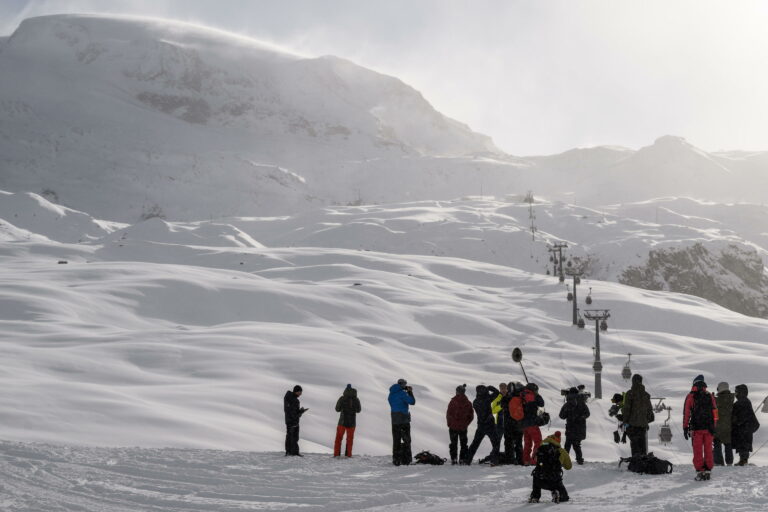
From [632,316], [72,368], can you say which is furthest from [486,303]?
[72,368]

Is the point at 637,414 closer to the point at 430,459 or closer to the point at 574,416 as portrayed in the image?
the point at 574,416

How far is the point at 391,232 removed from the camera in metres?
119

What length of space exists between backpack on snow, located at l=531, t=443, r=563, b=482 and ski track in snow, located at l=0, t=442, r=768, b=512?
1.30ft

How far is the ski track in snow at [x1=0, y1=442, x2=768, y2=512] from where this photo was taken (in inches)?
392

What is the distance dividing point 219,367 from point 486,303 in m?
36.0

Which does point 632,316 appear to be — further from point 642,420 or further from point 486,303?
point 642,420

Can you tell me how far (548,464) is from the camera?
10.2 meters

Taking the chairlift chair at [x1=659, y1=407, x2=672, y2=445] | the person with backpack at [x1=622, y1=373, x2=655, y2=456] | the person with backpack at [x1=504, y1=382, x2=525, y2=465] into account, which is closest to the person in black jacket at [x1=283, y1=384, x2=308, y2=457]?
the person with backpack at [x1=504, y1=382, x2=525, y2=465]

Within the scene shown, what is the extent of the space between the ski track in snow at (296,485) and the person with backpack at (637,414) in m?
0.68

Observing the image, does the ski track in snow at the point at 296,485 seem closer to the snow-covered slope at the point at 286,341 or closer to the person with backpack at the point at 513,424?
the person with backpack at the point at 513,424

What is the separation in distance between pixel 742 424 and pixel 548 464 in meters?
5.72

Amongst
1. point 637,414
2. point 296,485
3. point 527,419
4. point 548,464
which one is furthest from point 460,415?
point 548,464

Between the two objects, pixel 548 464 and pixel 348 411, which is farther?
pixel 348 411

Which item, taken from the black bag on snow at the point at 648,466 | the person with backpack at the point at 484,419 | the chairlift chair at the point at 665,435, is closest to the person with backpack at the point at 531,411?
the person with backpack at the point at 484,419
